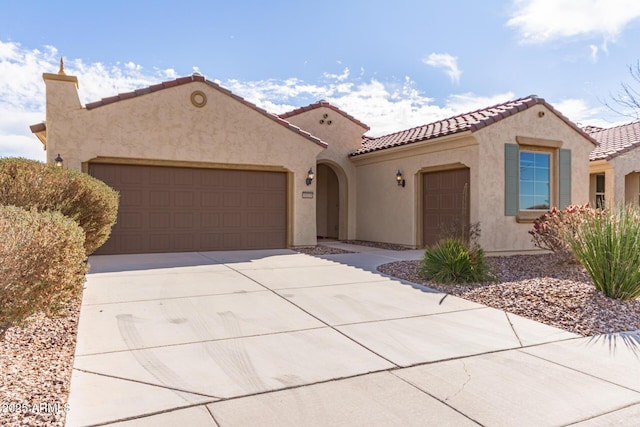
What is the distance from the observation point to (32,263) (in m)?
3.42

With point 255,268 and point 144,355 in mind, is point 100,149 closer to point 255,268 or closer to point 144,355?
point 255,268

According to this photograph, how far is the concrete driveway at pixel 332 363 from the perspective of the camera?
3.20 meters

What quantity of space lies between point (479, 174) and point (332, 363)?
939 cm

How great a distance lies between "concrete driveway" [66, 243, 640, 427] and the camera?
126 inches

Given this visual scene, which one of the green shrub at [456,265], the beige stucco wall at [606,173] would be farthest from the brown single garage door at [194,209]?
the beige stucco wall at [606,173]

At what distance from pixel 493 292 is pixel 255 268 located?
485cm

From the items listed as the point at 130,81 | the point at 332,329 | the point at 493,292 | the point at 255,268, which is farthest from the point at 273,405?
the point at 130,81

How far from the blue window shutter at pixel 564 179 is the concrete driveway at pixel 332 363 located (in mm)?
8266

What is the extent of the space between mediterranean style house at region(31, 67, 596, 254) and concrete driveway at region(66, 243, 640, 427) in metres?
5.49

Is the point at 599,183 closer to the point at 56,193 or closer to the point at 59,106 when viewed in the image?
the point at 56,193

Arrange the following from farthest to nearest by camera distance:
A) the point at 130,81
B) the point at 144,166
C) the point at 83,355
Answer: the point at 130,81 < the point at 144,166 < the point at 83,355

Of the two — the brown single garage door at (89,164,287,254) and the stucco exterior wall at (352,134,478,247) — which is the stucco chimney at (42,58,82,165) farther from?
the stucco exterior wall at (352,134,478,247)

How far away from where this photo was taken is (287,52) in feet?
45.4

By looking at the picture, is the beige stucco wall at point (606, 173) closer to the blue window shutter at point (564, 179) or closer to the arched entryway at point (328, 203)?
the blue window shutter at point (564, 179)
